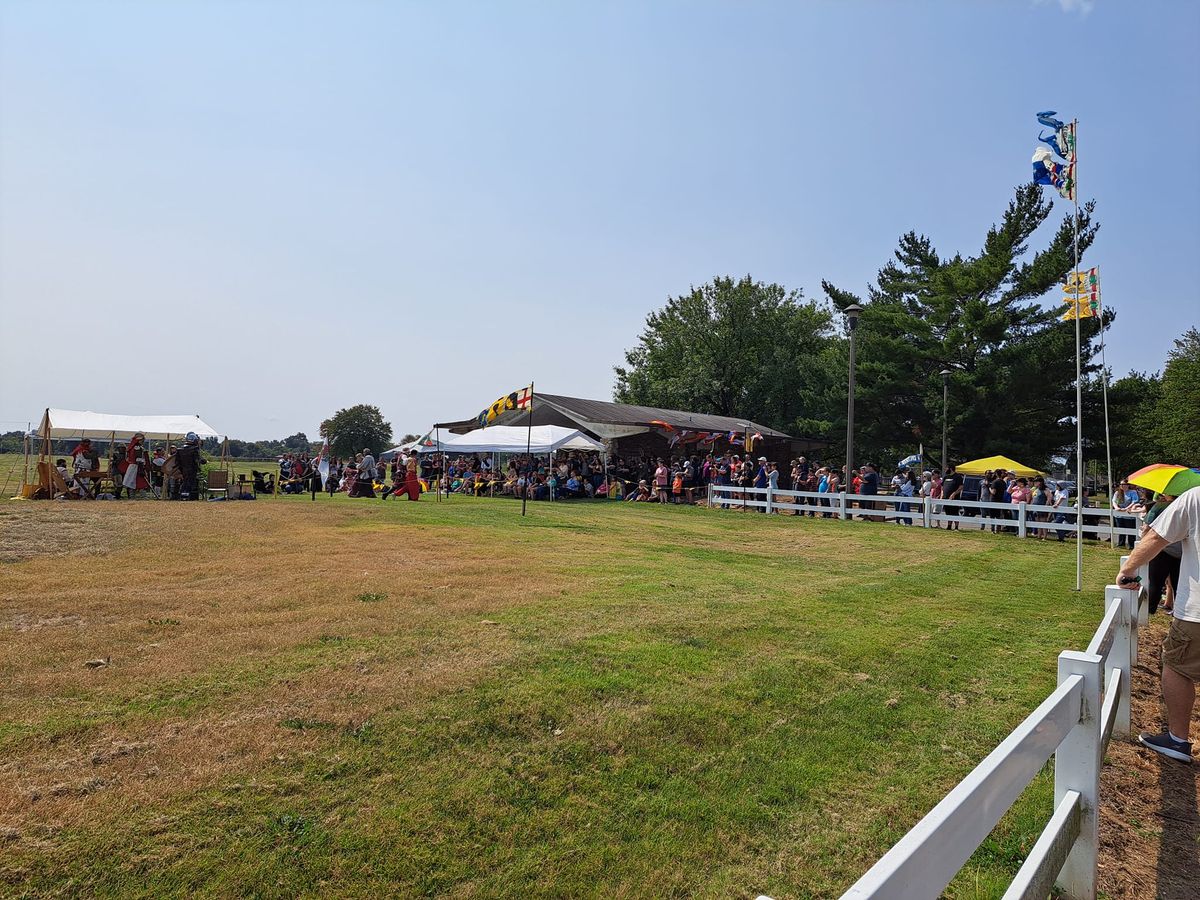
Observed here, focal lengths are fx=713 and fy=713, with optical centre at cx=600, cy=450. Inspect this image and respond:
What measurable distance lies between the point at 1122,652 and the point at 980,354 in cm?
3002

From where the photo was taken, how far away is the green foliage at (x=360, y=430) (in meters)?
81.2

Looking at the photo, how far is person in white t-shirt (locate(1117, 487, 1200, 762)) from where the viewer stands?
13.6 feet

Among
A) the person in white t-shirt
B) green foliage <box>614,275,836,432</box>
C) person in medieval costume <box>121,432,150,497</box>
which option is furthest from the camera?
green foliage <box>614,275,836,432</box>

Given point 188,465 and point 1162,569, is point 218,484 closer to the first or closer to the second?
point 188,465

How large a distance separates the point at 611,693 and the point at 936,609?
200 inches

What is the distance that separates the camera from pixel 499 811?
10.9 feet

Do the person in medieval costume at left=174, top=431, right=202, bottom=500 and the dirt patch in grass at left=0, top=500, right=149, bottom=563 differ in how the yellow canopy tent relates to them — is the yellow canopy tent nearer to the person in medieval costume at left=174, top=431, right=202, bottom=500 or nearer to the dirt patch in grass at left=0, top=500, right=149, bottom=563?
the dirt patch in grass at left=0, top=500, right=149, bottom=563

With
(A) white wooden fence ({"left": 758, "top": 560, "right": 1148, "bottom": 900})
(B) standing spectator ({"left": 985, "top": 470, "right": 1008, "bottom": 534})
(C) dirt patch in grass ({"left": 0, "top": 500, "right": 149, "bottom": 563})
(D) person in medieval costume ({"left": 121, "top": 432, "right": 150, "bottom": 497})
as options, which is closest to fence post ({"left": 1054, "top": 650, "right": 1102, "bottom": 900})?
(A) white wooden fence ({"left": 758, "top": 560, "right": 1148, "bottom": 900})

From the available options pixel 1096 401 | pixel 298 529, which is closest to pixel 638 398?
pixel 1096 401

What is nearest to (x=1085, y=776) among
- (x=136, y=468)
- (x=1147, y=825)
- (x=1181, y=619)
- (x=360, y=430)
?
(x=1147, y=825)

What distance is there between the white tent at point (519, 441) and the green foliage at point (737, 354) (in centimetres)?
2790

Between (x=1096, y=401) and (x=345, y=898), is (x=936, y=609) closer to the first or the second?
(x=345, y=898)

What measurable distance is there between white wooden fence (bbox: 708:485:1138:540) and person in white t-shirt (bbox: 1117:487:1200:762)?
38.0 ft

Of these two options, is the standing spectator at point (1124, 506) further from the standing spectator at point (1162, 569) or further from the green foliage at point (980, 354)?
the green foliage at point (980, 354)
